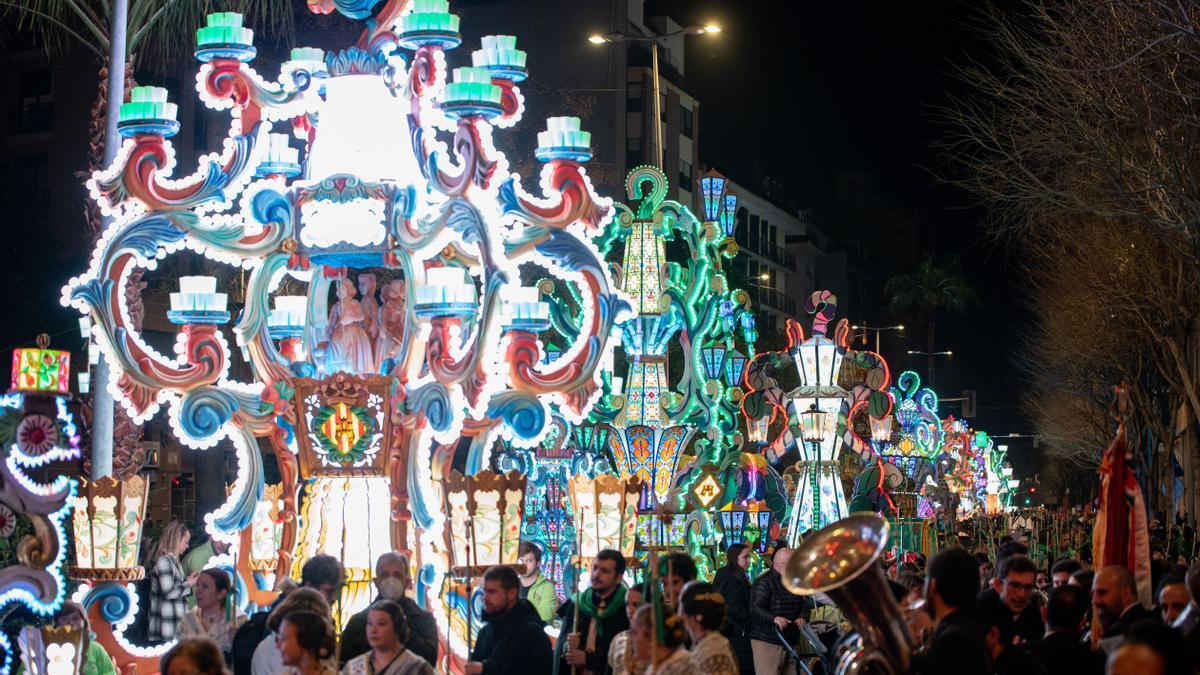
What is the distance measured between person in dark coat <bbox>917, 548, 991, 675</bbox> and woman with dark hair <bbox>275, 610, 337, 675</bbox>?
2.83 meters

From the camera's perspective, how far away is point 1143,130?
22250 millimetres

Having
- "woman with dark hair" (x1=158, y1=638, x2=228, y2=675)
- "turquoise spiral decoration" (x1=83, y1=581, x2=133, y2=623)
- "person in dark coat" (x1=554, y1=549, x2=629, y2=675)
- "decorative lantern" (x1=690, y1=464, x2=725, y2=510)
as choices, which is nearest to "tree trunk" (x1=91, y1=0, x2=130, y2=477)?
"turquoise spiral decoration" (x1=83, y1=581, x2=133, y2=623)

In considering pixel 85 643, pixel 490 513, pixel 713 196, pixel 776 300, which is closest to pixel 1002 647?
pixel 85 643

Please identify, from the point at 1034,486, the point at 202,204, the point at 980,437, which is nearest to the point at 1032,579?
the point at 202,204

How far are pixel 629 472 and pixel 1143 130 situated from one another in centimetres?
849

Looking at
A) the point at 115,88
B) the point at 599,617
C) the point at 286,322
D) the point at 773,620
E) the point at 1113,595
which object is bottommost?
the point at 773,620

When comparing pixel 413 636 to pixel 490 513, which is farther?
Answer: pixel 490 513

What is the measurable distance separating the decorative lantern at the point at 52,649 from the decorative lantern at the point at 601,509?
543cm

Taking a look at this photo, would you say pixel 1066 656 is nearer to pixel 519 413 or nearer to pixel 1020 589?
pixel 1020 589

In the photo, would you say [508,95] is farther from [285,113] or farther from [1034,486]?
[1034,486]

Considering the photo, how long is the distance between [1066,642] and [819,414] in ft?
62.1

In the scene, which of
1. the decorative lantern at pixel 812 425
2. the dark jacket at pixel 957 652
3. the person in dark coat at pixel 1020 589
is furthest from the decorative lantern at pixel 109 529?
the decorative lantern at pixel 812 425

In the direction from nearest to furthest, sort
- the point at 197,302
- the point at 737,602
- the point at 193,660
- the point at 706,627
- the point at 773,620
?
the point at 193,660 < the point at 706,627 < the point at 773,620 < the point at 737,602 < the point at 197,302

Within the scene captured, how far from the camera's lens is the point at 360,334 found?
17.9 metres
